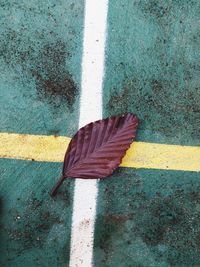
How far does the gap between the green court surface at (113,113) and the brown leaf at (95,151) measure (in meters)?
0.08

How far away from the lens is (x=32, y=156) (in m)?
3.12

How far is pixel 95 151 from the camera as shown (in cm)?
311

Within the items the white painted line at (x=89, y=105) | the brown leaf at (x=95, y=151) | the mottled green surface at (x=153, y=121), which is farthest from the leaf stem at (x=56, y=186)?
the mottled green surface at (x=153, y=121)

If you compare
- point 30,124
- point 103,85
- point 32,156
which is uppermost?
point 103,85

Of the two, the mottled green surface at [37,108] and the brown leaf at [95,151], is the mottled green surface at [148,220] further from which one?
the mottled green surface at [37,108]

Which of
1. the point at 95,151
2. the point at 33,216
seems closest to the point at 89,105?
the point at 95,151

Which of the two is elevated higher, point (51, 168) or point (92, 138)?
point (92, 138)

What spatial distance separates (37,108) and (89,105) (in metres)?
0.35

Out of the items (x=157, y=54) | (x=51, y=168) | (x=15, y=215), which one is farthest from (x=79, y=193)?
(x=157, y=54)

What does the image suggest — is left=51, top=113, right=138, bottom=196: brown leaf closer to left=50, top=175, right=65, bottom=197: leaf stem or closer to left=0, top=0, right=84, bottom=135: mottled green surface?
left=50, top=175, right=65, bottom=197: leaf stem

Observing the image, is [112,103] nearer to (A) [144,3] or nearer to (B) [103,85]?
(B) [103,85]

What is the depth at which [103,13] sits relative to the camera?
10.5 feet

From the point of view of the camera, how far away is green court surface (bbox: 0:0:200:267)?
3121mm

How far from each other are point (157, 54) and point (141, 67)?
0.15 m
